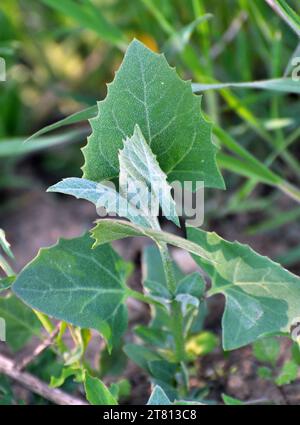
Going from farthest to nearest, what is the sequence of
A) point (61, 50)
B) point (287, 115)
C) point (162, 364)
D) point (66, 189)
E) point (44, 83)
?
point (61, 50)
point (44, 83)
point (287, 115)
point (162, 364)
point (66, 189)

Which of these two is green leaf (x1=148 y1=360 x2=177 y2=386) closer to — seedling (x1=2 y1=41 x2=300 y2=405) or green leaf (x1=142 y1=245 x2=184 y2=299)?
seedling (x1=2 y1=41 x2=300 y2=405)

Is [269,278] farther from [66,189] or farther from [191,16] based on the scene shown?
[191,16]

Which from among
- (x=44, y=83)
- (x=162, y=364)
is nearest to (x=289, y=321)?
(x=162, y=364)

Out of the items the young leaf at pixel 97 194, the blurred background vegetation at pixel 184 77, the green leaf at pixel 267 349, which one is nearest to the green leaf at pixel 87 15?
the blurred background vegetation at pixel 184 77

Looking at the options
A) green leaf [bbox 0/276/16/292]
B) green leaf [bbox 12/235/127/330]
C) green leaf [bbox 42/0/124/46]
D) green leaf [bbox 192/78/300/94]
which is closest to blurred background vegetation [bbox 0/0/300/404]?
green leaf [bbox 42/0/124/46]

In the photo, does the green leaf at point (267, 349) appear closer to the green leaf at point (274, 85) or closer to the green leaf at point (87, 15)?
the green leaf at point (274, 85)

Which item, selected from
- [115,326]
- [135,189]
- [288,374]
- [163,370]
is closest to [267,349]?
[288,374]

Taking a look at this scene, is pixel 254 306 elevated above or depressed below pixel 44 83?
below
